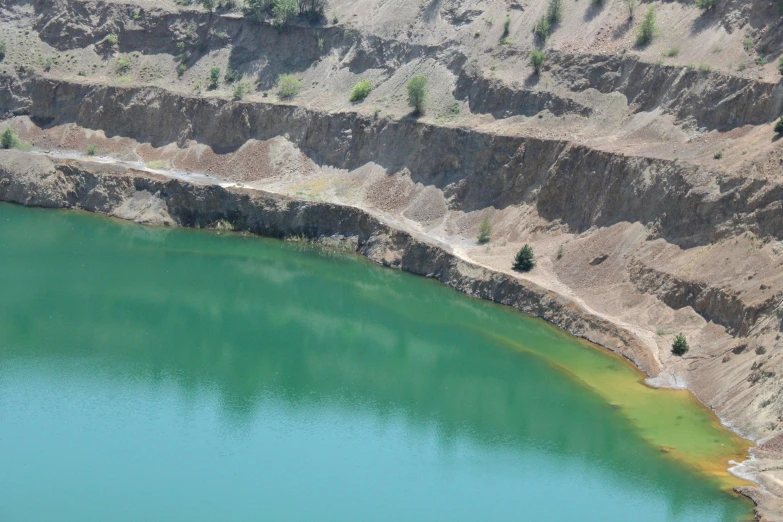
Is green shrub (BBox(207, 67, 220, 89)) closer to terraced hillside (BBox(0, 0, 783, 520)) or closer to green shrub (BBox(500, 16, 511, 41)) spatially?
terraced hillside (BBox(0, 0, 783, 520))

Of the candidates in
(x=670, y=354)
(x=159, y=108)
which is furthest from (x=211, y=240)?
(x=670, y=354)

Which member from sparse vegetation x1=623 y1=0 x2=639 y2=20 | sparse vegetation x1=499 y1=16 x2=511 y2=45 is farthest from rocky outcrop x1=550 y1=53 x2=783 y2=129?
sparse vegetation x1=499 y1=16 x2=511 y2=45

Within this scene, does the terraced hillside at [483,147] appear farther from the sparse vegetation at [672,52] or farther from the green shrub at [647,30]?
the sparse vegetation at [672,52]

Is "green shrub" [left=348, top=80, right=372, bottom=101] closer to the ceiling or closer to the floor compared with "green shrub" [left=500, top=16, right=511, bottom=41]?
closer to the floor

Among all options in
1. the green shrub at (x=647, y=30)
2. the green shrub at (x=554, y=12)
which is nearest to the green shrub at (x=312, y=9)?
the green shrub at (x=554, y=12)

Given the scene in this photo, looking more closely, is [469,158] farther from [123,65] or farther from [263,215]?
[123,65]

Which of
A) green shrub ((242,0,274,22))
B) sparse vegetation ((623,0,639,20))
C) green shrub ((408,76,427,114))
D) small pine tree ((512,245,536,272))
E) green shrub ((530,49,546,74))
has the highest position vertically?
sparse vegetation ((623,0,639,20))

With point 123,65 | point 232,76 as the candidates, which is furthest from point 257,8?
point 123,65
